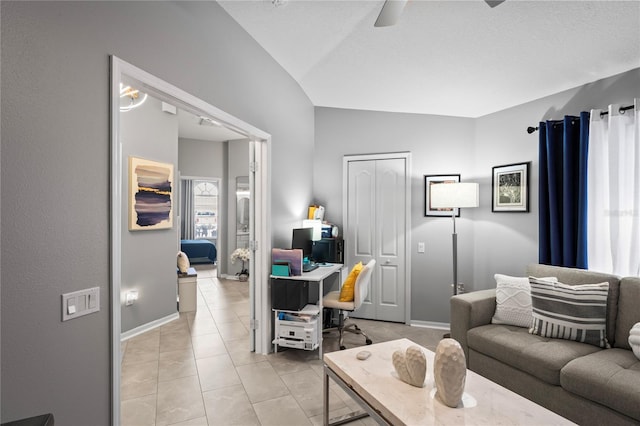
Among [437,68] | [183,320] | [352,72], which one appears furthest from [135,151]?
[437,68]

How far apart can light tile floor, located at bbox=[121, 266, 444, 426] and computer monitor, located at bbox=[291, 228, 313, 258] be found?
41.0 inches

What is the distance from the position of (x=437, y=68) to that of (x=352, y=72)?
2.72ft

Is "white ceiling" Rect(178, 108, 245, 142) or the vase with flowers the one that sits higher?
"white ceiling" Rect(178, 108, 245, 142)

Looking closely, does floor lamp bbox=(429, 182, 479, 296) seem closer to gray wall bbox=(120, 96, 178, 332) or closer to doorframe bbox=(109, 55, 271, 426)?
doorframe bbox=(109, 55, 271, 426)

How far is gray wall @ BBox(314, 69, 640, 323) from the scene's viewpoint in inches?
143

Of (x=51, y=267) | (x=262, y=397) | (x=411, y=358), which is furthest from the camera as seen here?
(x=262, y=397)

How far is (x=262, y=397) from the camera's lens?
2541 mm

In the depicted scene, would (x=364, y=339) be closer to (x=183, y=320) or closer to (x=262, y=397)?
(x=262, y=397)

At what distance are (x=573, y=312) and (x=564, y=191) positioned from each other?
3.99 ft

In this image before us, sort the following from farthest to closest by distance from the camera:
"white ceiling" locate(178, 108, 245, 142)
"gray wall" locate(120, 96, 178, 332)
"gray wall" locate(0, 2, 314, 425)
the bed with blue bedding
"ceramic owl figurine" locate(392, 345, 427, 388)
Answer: the bed with blue bedding
"white ceiling" locate(178, 108, 245, 142)
"gray wall" locate(120, 96, 178, 332)
"ceramic owl figurine" locate(392, 345, 427, 388)
"gray wall" locate(0, 2, 314, 425)

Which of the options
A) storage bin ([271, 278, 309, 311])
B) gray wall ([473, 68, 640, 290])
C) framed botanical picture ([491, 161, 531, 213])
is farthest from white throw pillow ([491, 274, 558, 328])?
storage bin ([271, 278, 309, 311])

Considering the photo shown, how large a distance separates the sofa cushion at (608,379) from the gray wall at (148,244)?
4.12m

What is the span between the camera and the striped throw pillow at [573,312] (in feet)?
7.87

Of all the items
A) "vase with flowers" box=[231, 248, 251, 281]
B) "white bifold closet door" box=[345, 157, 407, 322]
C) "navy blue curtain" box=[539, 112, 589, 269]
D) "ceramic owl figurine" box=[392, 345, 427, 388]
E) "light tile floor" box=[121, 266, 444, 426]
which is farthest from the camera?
"vase with flowers" box=[231, 248, 251, 281]
